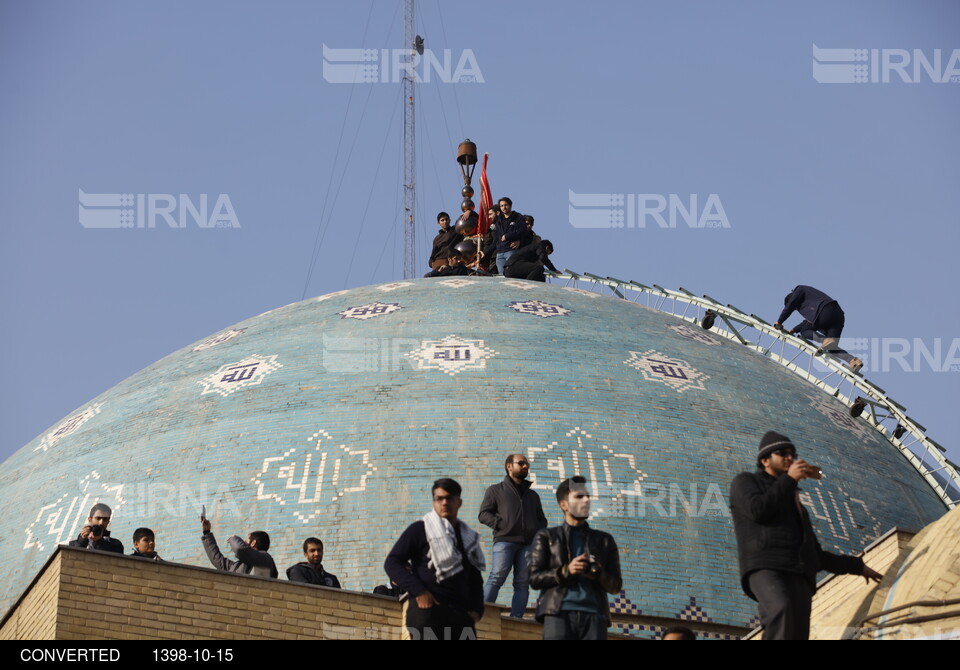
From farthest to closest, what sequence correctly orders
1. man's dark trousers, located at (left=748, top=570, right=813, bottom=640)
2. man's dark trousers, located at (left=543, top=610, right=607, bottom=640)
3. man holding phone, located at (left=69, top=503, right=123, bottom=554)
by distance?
Result: man holding phone, located at (left=69, top=503, right=123, bottom=554) < man's dark trousers, located at (left=543, top=610, right=607, bottom=640) < man's dark trousers, located at (left=748, top=570, right=813, bottom=640)

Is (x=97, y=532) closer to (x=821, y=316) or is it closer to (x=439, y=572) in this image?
(x=439, y=572)

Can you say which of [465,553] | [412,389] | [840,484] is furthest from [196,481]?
[465,553]

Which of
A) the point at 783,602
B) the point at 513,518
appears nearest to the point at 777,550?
the point at 783,602

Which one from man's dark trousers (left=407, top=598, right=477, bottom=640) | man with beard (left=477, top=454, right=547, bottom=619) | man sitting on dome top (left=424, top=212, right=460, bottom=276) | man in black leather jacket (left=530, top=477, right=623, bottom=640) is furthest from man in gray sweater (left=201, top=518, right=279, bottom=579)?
man sitting on dome top (left=424, top=212, right=460, bottom=276)

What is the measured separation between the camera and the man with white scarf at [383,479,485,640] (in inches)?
362

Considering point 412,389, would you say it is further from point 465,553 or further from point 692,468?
point 465,553

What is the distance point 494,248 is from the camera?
22.6 meters

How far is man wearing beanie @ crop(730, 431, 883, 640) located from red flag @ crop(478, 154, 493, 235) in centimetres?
1418

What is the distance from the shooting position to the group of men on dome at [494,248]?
72.1ft

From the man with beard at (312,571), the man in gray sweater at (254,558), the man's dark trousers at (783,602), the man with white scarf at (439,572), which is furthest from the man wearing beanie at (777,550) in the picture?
the man in gray sweater at (254,558)

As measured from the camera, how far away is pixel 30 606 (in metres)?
12.4

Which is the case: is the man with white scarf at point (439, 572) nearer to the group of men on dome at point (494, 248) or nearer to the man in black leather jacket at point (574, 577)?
the man in black leather jacket at point (574, 577)

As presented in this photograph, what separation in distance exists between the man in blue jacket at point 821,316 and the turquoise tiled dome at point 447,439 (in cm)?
84

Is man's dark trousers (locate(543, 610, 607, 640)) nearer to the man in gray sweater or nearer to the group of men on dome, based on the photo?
the man in gray sweater
